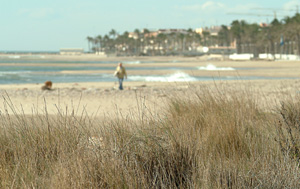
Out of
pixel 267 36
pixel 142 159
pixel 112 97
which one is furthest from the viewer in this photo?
pixel 267 36

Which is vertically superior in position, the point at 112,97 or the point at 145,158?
the point at 145,158

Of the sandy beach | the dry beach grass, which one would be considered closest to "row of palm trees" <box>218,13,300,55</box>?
the sandy beach

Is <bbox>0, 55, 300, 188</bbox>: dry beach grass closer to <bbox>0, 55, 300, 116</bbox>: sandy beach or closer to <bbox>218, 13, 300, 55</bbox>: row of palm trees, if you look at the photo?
<bbox>0, 55, 300, 116</bbox>: sandy beach

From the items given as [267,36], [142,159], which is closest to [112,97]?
[142,159]

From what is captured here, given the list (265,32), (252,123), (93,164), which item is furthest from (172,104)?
(265,32)

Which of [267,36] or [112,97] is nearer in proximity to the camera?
[112,97]

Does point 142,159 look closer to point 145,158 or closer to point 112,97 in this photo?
point 145,158

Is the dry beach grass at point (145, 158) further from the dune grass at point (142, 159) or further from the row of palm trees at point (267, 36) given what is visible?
the row of palm trees at point (267, 36)

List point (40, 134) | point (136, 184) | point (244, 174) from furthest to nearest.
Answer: point (40, 134), point (244, 174), point (136, 184)

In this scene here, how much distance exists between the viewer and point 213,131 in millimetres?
5836

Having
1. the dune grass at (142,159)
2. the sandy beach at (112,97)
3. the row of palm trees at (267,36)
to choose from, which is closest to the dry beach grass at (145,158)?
the dune grass at (142,159)

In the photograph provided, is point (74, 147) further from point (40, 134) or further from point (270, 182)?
point (270, 182)

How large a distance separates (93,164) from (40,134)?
1.20m

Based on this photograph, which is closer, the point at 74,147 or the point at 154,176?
the point at 154,176
